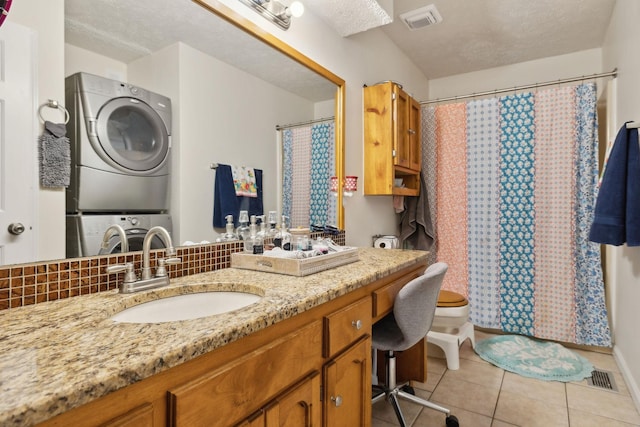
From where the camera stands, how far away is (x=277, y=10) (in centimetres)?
163

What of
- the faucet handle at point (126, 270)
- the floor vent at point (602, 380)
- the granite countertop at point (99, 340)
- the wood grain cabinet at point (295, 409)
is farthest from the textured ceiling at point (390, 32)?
the floor vent at point (602, 380)

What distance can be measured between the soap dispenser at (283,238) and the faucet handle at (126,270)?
2.12ft

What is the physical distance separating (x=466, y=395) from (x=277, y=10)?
2.27 meters

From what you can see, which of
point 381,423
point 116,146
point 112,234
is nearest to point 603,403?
point 381,423

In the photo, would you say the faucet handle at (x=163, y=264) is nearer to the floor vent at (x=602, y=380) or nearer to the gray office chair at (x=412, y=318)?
the gray office chair at (x=412, y=318)

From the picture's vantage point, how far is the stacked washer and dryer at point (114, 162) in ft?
3.16

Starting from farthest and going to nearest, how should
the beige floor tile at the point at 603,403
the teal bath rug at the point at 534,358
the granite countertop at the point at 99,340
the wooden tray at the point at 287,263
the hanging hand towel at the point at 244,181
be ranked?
the teal bath rug at the point at 534,358
the beige floor tile at the point at 603,403
the hanging hand towel at the point at 244,181
the wooden tray at the point at 287,263
the granite countertop at the point at 99,340

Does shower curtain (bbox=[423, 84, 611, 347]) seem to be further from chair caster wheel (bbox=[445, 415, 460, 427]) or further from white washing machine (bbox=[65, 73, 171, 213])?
white washing machine (bbox=[65, 73, 171, 213])

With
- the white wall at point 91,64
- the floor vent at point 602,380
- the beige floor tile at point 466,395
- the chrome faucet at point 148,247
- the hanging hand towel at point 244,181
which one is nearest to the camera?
the white wall at point 91,64

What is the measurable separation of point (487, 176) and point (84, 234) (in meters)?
2.74

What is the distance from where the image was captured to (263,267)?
4.38 ft

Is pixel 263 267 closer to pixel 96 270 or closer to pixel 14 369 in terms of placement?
pixel 96 270

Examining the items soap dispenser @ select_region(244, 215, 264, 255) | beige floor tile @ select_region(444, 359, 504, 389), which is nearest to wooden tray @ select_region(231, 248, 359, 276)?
soap dispenser @ select_region(244, 215, 264, 255)

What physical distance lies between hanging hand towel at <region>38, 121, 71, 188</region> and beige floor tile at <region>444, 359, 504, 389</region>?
2.25m
